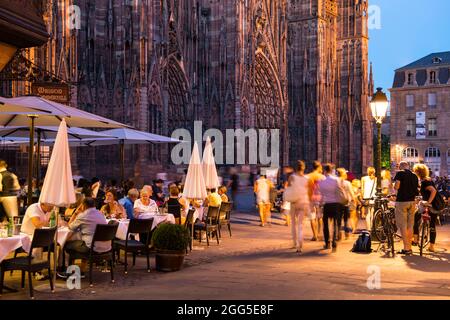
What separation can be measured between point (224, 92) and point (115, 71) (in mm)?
8971

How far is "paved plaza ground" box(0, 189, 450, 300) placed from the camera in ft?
26.8

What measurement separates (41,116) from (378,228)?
25.1 ft

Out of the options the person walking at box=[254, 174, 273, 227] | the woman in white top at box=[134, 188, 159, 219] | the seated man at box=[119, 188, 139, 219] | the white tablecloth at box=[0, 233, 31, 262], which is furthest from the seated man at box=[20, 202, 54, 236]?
the person walking at box=[254, 174, 273, 227]

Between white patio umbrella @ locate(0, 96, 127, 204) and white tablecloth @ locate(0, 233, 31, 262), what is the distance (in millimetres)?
2199

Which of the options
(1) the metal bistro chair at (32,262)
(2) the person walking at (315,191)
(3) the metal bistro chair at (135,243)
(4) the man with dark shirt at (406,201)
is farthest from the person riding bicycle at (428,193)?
(1) the metal bistro chair at (32,262)

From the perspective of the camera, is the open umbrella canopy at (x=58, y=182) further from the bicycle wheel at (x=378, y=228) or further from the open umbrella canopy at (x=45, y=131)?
the bicycle wheel at (x=378, y=228)

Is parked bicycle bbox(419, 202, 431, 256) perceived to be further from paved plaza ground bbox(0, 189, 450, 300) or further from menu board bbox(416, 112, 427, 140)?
menu board bbox(416, 112, 427, 140)

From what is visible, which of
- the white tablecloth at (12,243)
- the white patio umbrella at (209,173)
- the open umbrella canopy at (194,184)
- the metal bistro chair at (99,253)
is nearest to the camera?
the white tablecloth at (12,243)

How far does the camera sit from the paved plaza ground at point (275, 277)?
816 centimetres

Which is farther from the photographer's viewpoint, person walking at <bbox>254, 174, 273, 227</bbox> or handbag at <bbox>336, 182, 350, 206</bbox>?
person walking at <bbox>254, 174, 273, 227</bbox>

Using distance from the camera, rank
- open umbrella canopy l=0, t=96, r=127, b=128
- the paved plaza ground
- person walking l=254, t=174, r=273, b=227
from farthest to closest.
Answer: person walking l=254, t=174, r=273, b=227 < open umbrella canopy l=0, t=96, r=127, b=128 < the paved plaza ground

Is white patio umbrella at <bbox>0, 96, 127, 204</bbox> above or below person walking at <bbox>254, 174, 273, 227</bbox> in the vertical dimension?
above

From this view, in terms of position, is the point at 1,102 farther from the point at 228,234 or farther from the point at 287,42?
the point at 287,42
